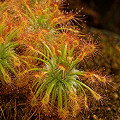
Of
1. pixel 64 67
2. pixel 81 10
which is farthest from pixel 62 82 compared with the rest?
pixel 81 10

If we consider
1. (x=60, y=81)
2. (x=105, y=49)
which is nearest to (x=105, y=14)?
(x=105, y=49)

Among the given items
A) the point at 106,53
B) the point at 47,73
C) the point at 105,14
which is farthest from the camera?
the point at 105,14

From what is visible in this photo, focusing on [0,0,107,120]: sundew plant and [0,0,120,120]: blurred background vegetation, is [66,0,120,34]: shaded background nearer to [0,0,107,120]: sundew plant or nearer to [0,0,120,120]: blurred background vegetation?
[0,0,120,120]: blurred background vegetation

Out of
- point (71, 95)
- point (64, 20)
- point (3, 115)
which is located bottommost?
point (3, 115)

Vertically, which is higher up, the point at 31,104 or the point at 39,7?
the point at 39,7

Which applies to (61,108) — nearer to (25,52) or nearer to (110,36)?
(25,52)

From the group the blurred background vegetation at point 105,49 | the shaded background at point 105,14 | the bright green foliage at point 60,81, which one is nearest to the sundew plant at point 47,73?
the bright green foliage at point 60,81

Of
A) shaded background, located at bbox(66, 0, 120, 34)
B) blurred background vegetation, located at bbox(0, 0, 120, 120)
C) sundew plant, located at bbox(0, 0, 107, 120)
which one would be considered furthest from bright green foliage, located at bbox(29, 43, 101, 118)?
shaded background, located at bbox(66, 0, 120, 34)

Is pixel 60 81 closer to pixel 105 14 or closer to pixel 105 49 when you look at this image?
pixel 105 49

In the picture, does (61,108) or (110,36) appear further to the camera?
(110,36)

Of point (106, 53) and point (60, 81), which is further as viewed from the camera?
point (106, 53)

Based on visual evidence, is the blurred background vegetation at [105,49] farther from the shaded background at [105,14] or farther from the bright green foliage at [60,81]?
the bright green foliage at [60,81]
